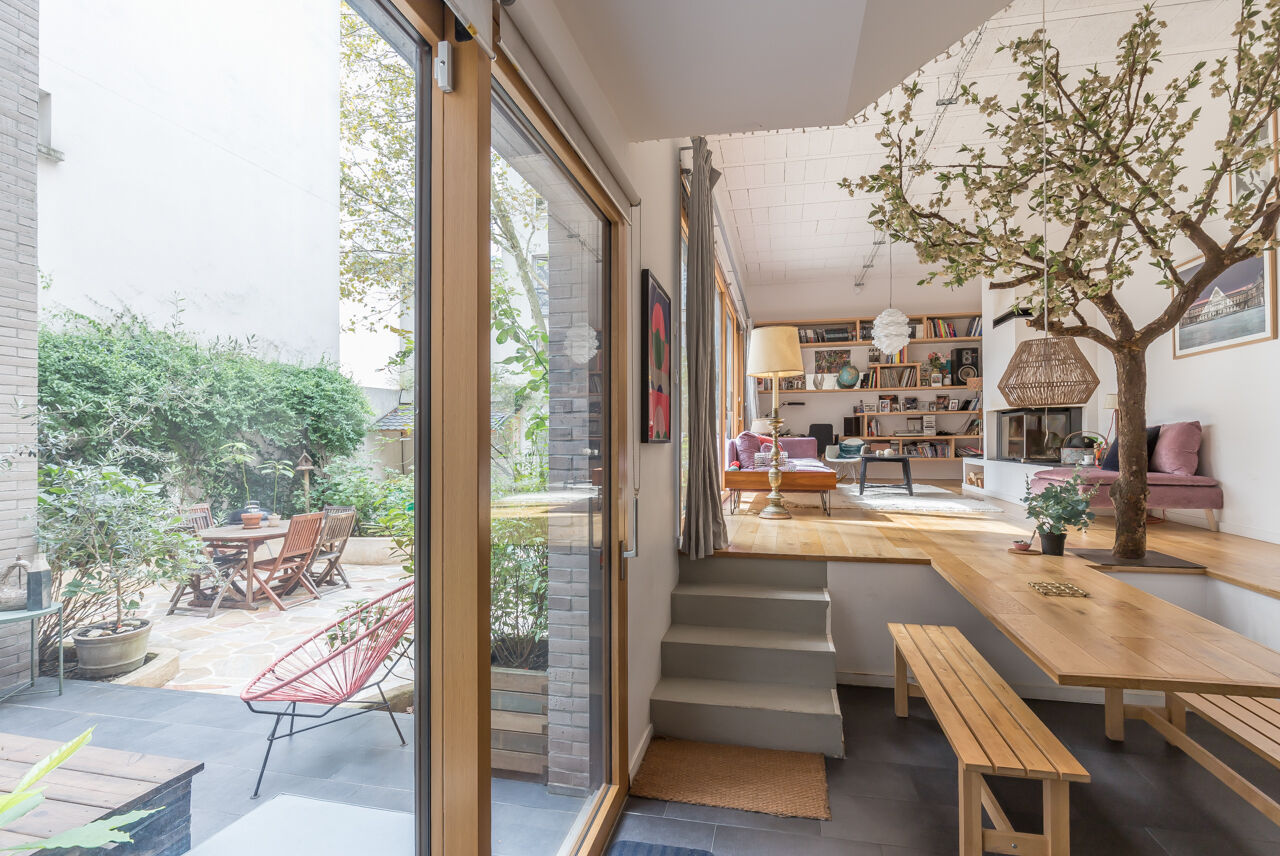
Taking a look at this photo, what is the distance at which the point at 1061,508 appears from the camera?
306 centimetres

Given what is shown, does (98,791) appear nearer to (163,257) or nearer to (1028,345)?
(163,257)

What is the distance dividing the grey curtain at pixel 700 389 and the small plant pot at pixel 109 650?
2.73 metres

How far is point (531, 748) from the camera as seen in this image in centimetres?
161

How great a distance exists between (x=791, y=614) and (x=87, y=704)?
2.90 meters

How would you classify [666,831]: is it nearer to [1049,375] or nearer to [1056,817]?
[1056,817]

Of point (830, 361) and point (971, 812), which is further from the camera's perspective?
point (830, 361)

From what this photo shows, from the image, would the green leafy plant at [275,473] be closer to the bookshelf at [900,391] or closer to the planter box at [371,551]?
the planter box at [371,551]

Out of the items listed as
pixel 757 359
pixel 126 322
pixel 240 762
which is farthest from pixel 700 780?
pixel 757 359

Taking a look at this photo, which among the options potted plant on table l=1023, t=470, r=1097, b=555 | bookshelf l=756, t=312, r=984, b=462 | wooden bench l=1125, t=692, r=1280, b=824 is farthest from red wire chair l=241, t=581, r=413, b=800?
bookshelf l=756, t=312, r=984, b=462

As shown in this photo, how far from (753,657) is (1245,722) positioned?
5.51ft

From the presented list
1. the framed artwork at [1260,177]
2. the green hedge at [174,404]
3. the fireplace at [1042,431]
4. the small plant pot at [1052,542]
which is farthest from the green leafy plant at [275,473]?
the fireplace at [1042,431]

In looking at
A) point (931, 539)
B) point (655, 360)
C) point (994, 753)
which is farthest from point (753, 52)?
point (931, 539)

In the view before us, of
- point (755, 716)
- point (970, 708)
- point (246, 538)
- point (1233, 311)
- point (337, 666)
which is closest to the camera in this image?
point (246, 538)

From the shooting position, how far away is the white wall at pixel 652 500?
2457 mm
